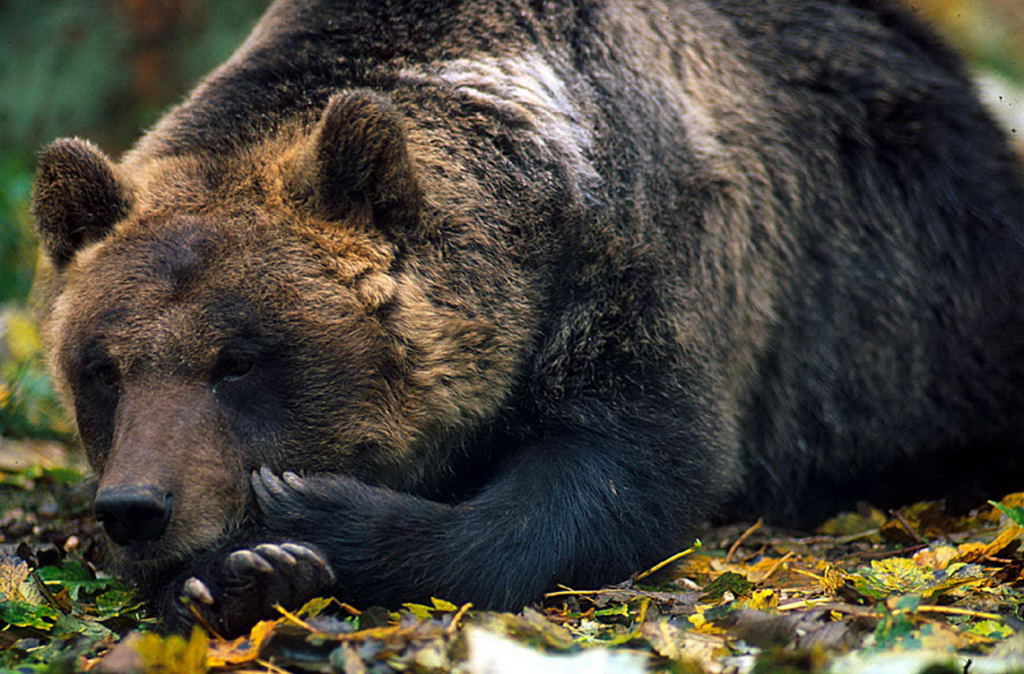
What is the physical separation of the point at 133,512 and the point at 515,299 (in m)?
1.44

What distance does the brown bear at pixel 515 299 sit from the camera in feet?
11.7

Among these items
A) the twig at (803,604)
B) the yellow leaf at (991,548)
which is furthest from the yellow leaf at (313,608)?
the yellow leaf at (991,548)

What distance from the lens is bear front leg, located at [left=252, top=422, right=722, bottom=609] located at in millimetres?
3559

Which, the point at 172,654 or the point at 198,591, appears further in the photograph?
the point at 198,591

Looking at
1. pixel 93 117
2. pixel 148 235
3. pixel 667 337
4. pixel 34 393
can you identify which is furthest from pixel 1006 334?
pixel 93 117

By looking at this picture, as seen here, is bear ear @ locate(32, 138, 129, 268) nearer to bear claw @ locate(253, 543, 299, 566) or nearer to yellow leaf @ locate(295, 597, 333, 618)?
bear claw @ locate(253, 543, 299, 566)

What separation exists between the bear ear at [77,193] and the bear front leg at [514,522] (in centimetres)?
112

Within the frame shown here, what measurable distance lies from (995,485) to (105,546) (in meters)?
3.90

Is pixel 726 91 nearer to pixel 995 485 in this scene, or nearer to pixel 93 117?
pixel 995 485

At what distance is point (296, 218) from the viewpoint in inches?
151

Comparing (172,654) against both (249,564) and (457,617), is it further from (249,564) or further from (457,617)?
(457,617)

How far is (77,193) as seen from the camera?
3.96 meters

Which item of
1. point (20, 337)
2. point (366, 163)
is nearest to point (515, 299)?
point (366, 163)

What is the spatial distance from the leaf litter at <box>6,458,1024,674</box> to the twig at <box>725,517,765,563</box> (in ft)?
0.12
